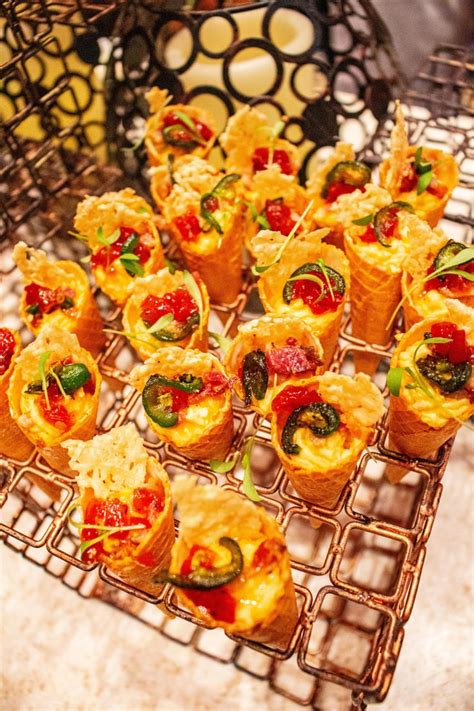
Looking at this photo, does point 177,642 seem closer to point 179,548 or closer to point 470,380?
point 179,548

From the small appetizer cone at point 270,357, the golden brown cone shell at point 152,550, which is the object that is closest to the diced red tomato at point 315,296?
the small appetizer cone at point 270,357

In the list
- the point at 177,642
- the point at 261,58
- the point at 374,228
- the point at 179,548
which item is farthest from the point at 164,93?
the point at 177,642

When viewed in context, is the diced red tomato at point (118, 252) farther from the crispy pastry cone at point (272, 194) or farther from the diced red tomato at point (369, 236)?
the diced red tomato at point (369, 236)

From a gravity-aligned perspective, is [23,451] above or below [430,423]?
below

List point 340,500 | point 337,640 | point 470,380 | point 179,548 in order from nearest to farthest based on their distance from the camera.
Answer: point 179,548, point 470,380, point 340,500, point 337,640

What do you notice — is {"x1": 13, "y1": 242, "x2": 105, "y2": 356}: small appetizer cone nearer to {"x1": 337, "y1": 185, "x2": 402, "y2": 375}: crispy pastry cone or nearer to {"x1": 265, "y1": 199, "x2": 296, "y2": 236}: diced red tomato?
{"x1": 265, "y1": 199, "x2": 296, "y2": 236}: diced red tomato

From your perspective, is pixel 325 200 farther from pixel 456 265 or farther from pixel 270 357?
pixel 270 357
